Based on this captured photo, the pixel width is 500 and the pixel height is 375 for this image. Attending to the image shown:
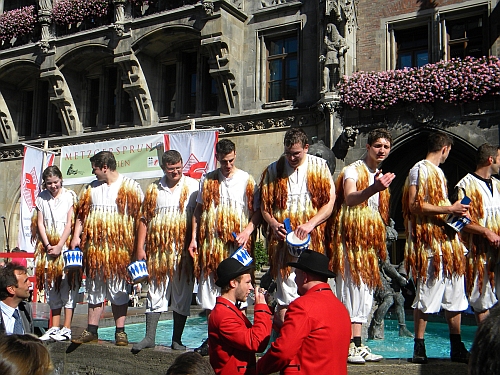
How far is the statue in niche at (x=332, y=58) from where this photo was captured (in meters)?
15.3

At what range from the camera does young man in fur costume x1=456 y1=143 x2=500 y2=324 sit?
4.98 m

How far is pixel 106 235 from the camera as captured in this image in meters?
6.14

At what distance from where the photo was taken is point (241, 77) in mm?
17719

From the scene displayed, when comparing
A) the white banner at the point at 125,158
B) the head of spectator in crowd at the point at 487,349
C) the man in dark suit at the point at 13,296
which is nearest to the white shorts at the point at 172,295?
the man in dark suit at the point at 13,296

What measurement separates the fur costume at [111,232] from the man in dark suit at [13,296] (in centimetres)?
118

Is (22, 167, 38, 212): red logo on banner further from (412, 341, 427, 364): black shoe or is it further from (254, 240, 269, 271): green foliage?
(412, 341, 427, 364): black shoe

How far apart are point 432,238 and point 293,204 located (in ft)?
3.98

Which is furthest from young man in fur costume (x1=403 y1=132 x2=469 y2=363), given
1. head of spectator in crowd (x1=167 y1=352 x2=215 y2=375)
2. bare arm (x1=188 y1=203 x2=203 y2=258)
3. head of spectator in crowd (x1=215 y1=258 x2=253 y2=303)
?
head of spectator in crowd (x1=167 y1=352 x2=215 y2=375)

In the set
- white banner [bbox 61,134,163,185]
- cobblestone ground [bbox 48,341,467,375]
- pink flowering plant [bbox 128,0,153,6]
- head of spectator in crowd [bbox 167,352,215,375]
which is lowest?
cobblestone ground [bbox 48,341,467,375]

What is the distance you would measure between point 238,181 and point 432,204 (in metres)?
1.80

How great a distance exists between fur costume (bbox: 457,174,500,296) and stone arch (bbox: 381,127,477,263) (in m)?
9.30

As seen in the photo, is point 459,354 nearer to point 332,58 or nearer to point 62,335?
point 62,335

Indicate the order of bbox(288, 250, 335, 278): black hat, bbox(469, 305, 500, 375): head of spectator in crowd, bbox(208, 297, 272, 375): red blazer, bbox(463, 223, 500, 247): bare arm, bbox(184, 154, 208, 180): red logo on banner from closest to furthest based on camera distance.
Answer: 1. bbox(469, 305, 500, 375): head of spectator in crowd
2. bbox(288, 250, 335, 278): black hat
3. bbox(208, 297, 272, 375): red blazer
4. bbox(463, 223, 500, 247): bare arm
5. bbox(184, 154, 208, 180): red logo on banner

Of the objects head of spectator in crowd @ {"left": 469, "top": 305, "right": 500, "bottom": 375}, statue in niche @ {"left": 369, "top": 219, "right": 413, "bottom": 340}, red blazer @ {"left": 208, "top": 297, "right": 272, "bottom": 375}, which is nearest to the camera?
head of spectator in crowd @ {"left": 469, "top": 305, "right": 500, "bottom": 375}
